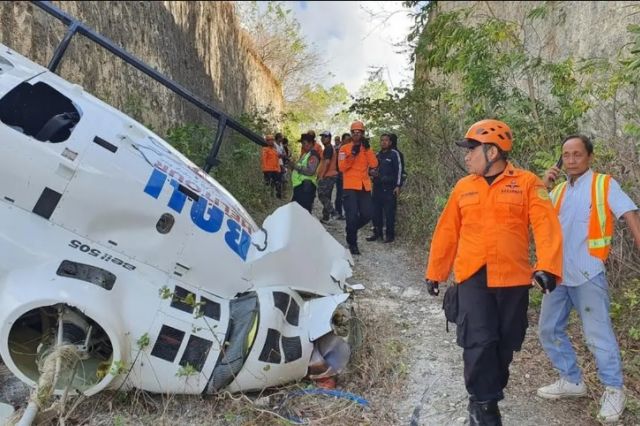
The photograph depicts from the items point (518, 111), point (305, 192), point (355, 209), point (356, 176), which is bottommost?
point (355, 209)

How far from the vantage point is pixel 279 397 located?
3.24 metres

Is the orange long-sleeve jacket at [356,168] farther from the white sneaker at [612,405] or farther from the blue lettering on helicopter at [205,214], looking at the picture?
the white sneaker at [612,405]

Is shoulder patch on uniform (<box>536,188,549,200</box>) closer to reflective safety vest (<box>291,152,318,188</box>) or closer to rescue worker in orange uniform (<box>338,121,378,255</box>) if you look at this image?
rescue worker in orange uniform (<box>338,121,378,255</box>)

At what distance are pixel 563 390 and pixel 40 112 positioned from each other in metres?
4.09

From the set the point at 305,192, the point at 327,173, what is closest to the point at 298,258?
the point at 305,192

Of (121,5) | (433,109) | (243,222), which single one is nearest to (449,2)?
(433,109)

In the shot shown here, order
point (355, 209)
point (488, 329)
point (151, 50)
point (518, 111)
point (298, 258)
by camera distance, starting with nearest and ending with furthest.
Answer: point (488, 329)
point (298, 258)
point (518, 111)
point (355, 209)
point (151, 50)

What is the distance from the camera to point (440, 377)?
3580 millimetres

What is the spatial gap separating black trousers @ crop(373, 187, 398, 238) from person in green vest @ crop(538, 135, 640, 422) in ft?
14.3

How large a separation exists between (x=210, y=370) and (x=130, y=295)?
2.22ft

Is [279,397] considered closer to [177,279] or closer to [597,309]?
[177,279]

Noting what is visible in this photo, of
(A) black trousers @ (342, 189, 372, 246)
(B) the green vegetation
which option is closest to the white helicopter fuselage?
(B) the green vegetation

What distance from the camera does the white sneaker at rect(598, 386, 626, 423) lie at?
2842 mm

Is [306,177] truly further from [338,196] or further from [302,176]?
[338,196]
